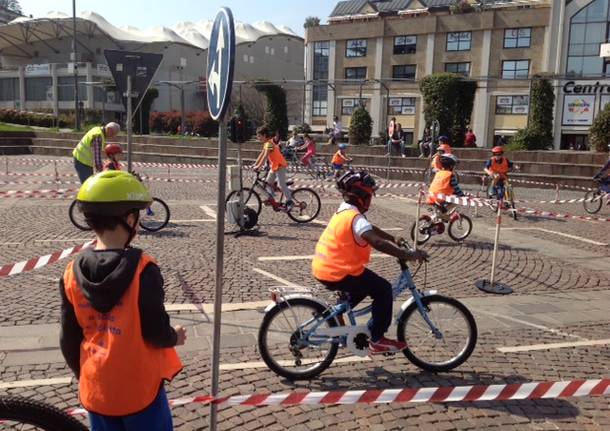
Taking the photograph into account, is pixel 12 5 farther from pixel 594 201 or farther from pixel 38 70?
pixel 594 201

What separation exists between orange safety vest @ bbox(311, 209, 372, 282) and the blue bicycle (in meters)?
0.26

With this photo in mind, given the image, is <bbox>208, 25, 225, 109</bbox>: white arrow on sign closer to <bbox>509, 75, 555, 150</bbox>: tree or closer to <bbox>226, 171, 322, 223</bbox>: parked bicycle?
<bbox>226, 171, 322, 223</bbox>: parked bicycle

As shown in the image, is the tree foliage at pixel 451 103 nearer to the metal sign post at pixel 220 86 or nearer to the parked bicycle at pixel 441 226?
the parked bicycle at pixel 441 226

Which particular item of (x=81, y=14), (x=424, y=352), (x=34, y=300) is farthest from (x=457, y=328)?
(x=81, y=14)

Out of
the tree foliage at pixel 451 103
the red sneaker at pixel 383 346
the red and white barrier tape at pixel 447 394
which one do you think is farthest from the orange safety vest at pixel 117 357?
the tree foliage at pixel 451 103

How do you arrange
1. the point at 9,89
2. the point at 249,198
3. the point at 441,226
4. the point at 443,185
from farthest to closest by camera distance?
the point at 9,89 < the point at 249,198 < the point at 441,226 < the point at 443,185

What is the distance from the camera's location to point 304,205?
11812mm

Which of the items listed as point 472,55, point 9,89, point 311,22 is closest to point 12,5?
point 9,89

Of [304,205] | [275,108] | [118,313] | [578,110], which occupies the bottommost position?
[304,205]

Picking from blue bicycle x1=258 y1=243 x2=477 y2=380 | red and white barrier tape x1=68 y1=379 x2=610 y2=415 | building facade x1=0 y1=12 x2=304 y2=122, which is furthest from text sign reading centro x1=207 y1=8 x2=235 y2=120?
building facade x1=0 y1=12 x2=304 y2=122

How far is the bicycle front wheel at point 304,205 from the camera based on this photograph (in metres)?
11.8

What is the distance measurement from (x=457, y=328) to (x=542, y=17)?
161 feet

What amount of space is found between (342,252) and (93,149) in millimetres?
7238

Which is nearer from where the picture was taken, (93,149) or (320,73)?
(93,149)
